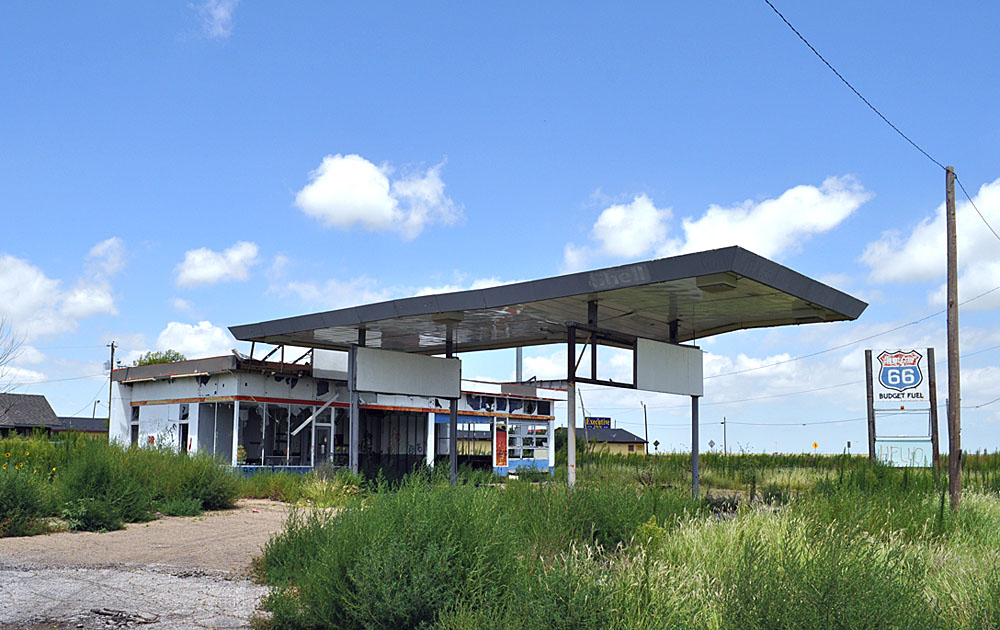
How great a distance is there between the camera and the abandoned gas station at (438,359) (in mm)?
12539

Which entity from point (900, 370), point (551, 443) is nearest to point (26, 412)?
point (551, 443)

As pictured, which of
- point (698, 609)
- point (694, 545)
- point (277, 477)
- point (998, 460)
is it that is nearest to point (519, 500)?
point (694, 545)

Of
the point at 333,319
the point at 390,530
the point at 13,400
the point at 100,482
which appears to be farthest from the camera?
the point at 13,400

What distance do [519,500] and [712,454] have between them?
17749 mm

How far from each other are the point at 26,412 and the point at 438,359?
4938 centimetres

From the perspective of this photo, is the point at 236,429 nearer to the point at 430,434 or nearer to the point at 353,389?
the point at 430,434

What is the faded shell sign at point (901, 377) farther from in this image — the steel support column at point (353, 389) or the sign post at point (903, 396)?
the steel support column at point (353, 389)

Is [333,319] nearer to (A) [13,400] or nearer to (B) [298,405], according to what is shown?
(B) [298,405]

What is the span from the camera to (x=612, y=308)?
47.2 feet

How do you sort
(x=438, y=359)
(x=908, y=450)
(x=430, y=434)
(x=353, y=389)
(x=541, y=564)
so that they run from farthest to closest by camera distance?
(x=430, y=434)
(x=908, y=450)
(x=438, y=359)
(x=353, y=389)
(x=541, y=564)

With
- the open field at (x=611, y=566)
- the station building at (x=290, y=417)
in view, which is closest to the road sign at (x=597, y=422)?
the station building at (x=290, y=417)

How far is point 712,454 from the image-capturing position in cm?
2583

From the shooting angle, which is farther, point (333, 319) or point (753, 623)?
point (333, 319)

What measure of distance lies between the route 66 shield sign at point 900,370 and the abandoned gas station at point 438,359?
893 cm
